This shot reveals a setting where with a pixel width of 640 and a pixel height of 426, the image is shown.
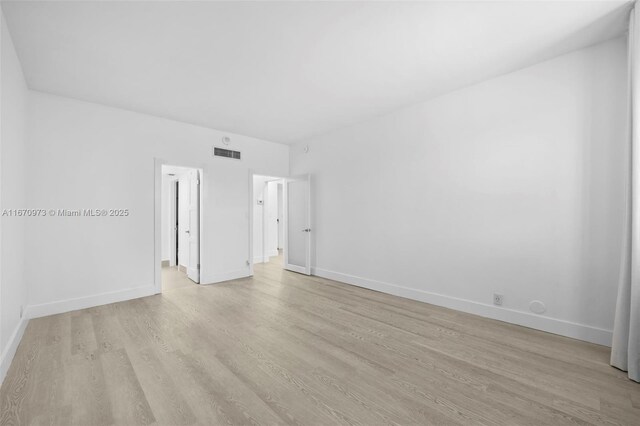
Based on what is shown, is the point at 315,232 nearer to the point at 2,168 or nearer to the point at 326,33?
the point at 326,33

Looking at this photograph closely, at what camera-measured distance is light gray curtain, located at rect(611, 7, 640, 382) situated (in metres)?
2.12

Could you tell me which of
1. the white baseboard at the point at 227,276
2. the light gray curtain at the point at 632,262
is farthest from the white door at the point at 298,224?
the light gray curtain at the point at 632,262

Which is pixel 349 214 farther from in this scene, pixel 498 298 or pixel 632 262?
pixel 632 262

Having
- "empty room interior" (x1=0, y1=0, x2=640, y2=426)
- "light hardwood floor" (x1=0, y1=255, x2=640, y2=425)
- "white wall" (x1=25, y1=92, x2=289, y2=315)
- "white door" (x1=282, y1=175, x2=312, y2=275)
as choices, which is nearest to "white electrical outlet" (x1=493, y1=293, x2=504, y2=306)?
"empty room interior" (x1=0, y1=0, x2=640, y2=426)

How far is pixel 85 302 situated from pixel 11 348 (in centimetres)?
135

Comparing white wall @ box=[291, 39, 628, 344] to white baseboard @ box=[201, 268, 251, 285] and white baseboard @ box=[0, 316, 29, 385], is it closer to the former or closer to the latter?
white baseboard @ box=[201, 268, 251, 285]

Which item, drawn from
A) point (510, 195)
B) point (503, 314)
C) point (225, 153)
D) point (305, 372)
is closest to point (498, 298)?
point (503, 314)

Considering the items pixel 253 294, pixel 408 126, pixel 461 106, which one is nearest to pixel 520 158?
pixel 461 106

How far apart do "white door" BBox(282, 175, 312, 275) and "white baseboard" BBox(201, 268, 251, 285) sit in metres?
1.09

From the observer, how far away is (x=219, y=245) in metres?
5.14

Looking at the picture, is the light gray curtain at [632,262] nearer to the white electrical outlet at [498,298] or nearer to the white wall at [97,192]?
the white electrical outlet at [498,298]

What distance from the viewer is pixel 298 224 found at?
6055 millimetres

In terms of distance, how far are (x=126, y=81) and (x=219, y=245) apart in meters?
2.92

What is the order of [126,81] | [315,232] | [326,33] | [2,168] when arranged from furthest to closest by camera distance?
[315,232] < [126,81] < [326,33] < [2,168]
